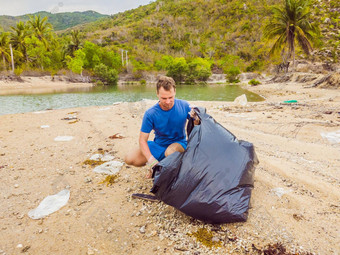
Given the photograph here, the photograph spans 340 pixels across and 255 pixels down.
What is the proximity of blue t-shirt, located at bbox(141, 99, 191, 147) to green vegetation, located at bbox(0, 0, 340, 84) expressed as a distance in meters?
19.9

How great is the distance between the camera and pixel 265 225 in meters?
1.51

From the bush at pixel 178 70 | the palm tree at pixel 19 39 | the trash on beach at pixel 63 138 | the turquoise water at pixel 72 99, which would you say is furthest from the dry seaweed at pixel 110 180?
the palm tree at pixel 19 39

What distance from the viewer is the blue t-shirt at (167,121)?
209cm

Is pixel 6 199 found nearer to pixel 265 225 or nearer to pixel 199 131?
pixel 199 131

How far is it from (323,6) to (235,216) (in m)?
40.7

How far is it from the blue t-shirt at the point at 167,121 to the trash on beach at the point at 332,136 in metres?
2.60

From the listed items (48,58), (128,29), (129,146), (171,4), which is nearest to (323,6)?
(129,146)

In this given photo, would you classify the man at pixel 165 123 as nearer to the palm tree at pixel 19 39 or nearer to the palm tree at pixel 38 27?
the palm tree at pixel 19 39

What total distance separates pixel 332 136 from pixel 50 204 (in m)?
4.10

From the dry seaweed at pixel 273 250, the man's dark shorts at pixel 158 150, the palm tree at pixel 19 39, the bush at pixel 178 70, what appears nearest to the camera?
the dry seaweed at pixel 273 250

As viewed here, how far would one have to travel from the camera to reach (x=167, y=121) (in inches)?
83.2

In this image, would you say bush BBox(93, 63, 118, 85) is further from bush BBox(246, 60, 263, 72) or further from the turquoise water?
bush BBox(246, 60, 263, 72)

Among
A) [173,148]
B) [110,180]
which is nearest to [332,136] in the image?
[173,148]

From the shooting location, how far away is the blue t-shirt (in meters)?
2.09
